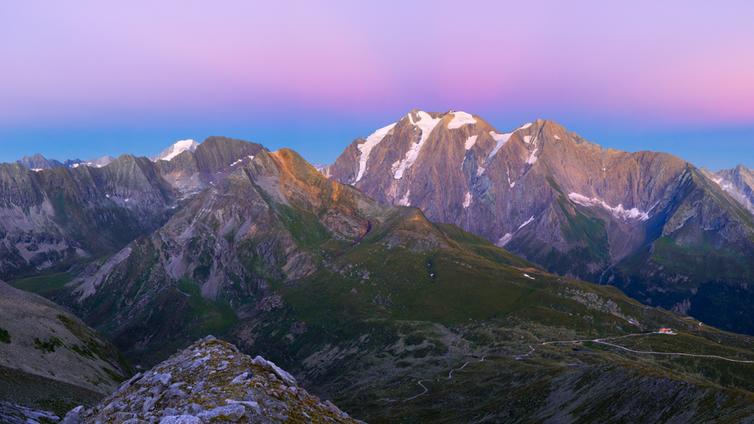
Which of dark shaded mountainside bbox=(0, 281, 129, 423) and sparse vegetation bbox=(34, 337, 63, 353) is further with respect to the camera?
sparse vegetation bbox=(34, 337, 63, 353)

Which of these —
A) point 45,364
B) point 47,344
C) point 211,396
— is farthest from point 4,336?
point 211,396

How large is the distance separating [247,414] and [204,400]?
3.06 meters

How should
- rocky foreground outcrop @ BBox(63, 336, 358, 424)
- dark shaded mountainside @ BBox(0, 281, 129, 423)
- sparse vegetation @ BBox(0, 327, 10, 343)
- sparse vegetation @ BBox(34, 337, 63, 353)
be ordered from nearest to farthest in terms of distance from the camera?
rocky foreground outcrop @ BBox(63, 336, 358, 424) < dark shaded mountainside @ BBox(0, 281, 129, 423) < sparse vegetation @ BBox(0, 327, 10, 343) < sparse vegetation @ BBox(34, 337, 63, 353)

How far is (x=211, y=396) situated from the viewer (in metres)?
32.8

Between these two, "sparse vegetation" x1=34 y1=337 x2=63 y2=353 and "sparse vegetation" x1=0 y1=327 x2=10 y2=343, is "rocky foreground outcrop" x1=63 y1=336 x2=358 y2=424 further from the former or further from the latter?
"sparse vegetation" x1=34 y1=337 x2=63 y2=353

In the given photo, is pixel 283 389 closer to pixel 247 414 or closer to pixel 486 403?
pixel 247 414

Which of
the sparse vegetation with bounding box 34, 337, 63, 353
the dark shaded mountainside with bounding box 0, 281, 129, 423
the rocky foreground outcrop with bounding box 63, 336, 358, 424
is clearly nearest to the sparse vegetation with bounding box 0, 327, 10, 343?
the dark shaded mountainside with bounding box 0, 281, 129, 423

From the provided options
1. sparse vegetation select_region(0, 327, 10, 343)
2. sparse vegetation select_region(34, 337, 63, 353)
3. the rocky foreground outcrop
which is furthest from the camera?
sparse vegetation select_region(34, 337, 63, 353)

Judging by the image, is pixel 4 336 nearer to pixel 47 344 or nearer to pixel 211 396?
pixel 47 344

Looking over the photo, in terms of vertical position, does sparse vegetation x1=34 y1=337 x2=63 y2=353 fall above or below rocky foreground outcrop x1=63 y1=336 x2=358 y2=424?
above

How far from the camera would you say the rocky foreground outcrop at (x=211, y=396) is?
31.6 metres

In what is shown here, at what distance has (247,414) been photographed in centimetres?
3127

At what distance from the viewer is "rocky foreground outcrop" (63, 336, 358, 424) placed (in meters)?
31.6

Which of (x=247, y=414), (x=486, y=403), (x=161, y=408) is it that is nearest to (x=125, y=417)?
(x=161, y=408)
